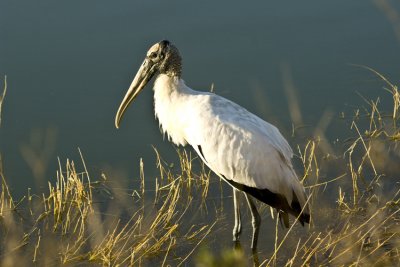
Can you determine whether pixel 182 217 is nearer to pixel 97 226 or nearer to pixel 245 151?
pixel 97 226

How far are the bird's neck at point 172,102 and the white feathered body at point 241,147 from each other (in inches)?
6.5

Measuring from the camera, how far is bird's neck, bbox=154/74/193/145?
5.53 m

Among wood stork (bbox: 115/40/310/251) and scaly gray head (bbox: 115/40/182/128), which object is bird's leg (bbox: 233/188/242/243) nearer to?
wood stork (bbox: 115/40/310/251)

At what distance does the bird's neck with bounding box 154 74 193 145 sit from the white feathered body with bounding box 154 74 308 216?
16 centimetres

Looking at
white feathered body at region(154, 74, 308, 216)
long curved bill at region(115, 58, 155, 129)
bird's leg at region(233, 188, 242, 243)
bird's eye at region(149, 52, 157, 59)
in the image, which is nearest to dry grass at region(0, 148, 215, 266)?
bird's leg at region(233, 188, 242, 243)

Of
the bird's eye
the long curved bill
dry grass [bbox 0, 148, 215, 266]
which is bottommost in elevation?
dry grass [bbox 0, 148, 215, 266]

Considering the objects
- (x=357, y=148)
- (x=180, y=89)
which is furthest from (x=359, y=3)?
(x=180, y=89)

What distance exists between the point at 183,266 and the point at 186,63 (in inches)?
121

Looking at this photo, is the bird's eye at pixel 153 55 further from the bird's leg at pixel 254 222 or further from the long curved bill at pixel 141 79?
the bird's leg at pixel 254 222

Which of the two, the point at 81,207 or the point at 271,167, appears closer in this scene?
the point at 271,167

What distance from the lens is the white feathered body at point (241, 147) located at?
16.8ft

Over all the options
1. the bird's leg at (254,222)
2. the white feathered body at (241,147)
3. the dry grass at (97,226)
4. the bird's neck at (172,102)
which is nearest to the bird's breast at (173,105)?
the bird's neck at (172,102)

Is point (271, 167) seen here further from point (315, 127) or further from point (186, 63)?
point (186, 63)

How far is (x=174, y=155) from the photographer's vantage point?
22.2ft
